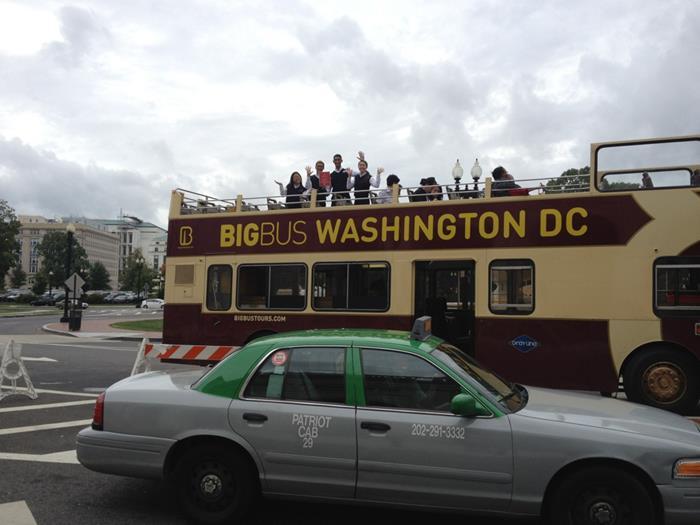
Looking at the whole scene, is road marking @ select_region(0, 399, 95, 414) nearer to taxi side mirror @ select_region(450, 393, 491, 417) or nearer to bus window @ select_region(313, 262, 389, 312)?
bus window @ select_region(313, 262, 389, 312)

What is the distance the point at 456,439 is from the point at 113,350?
16.7 m

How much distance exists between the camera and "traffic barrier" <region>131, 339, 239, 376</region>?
10.1 m

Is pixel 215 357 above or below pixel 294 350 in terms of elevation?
below

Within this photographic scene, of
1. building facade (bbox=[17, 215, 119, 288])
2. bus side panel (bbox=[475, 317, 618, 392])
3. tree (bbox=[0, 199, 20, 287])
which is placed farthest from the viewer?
building facade (bbox=[17, 215, 119, 288])

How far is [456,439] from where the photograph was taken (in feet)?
12.7

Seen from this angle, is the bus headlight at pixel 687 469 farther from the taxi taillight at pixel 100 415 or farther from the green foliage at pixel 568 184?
the green foliage at pixel 568 184

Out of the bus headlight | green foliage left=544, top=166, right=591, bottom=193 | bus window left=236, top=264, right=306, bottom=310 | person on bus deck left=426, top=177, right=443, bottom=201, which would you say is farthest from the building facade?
the bus headlight

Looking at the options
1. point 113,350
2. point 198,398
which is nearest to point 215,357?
point 198,398

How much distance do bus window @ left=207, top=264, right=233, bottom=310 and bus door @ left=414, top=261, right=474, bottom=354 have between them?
3494 mm

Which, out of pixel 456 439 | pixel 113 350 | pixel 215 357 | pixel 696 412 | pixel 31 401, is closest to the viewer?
pixel 456 439

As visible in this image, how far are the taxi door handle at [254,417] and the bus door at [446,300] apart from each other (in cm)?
542

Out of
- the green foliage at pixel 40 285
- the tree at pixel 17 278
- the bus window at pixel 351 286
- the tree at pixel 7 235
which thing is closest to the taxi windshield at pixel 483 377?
the bus window at pixel 351 286

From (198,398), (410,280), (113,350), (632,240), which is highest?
(632,240)

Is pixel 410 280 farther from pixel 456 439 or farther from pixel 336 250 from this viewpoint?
pixel 456 439
